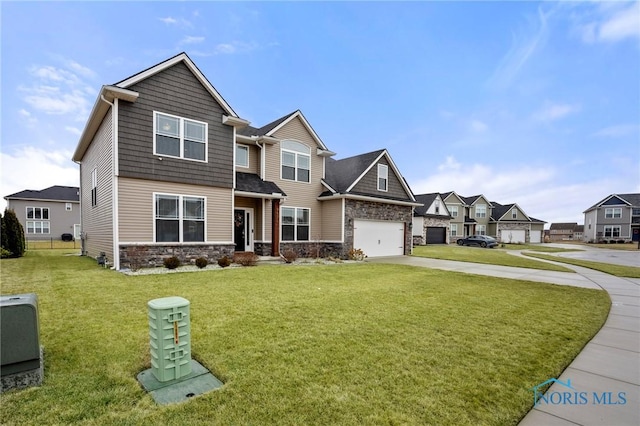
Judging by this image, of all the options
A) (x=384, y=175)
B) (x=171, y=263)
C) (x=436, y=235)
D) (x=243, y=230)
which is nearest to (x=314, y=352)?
(x=171, y=263)

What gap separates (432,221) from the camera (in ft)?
113

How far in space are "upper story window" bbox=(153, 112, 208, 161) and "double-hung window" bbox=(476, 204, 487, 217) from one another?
41.9 meters

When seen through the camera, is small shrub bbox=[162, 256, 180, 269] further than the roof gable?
Yes

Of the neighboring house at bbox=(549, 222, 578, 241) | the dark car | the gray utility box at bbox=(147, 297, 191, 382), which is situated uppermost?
the gray utility box at bbox=(147, 297, 191, 382)

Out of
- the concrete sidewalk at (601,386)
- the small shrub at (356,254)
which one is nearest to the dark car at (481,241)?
the small shrub at (356,254)

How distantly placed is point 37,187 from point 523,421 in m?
49.2

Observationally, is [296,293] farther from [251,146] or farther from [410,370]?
[251,146]

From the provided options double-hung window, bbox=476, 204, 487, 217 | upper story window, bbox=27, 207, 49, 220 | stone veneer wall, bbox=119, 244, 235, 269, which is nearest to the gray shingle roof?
upper story window, bbox=27, 207, 49, 220

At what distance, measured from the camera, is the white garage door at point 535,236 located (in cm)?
4622

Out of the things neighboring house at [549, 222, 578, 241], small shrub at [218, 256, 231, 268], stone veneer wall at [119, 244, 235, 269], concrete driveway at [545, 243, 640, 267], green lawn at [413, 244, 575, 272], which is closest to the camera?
stone veneer wall at [119, 244, 235, 269]

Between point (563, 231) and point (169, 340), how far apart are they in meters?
87.4

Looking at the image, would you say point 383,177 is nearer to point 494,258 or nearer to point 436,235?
point 494,258

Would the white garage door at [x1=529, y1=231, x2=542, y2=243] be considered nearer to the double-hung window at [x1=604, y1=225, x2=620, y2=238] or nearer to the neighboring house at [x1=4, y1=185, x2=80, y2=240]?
the double-hung window at [x1=604, y1=225, x2=620, y2=238]

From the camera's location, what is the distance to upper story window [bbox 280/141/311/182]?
51.9 ft
